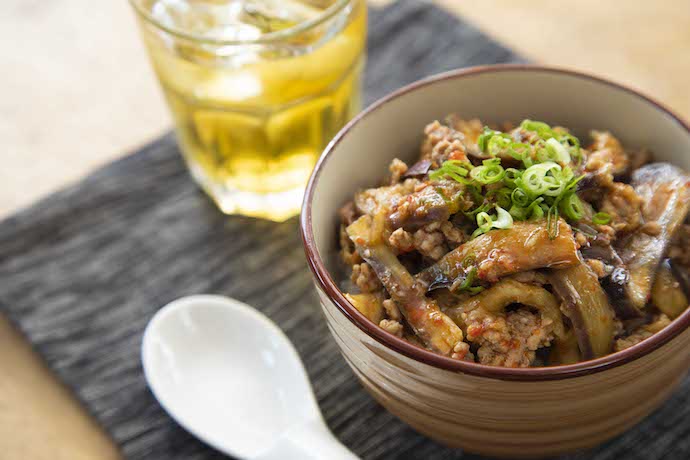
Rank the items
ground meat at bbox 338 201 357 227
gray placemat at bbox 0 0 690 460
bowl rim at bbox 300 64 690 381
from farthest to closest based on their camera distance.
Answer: gray placemat at bbox 0 0 690 460 → ground meat at bbox 338 201 357 227 → bowl rim at bbox 300 64 690 381

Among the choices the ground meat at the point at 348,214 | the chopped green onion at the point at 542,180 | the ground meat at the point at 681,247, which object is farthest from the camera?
the ground meat at the point at 348,214

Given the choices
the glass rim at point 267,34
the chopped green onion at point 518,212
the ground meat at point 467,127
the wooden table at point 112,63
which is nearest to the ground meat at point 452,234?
the chopped green onion at point 518,212

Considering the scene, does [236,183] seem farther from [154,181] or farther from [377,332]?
[377,332]

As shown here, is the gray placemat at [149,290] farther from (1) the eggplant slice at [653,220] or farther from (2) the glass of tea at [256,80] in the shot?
(1) the eggplant slice at [653,220]

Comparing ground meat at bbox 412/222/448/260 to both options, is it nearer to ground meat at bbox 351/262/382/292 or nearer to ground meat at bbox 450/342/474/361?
ground meat at bbox 351/262/382/292

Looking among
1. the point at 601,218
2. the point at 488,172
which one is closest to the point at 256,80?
the point at 488,172

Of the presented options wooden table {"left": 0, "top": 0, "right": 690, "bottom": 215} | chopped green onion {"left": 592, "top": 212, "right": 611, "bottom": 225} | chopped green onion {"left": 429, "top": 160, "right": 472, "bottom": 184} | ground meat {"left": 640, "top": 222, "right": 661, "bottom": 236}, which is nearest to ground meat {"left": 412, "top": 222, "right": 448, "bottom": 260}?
chopped green onion {"left": 429, "top": 160, "right": 472, "bottom": 184}

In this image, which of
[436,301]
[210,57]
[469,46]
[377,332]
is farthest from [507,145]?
[469,46]

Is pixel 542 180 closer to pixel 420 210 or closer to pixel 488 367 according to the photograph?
pixel 420 210
